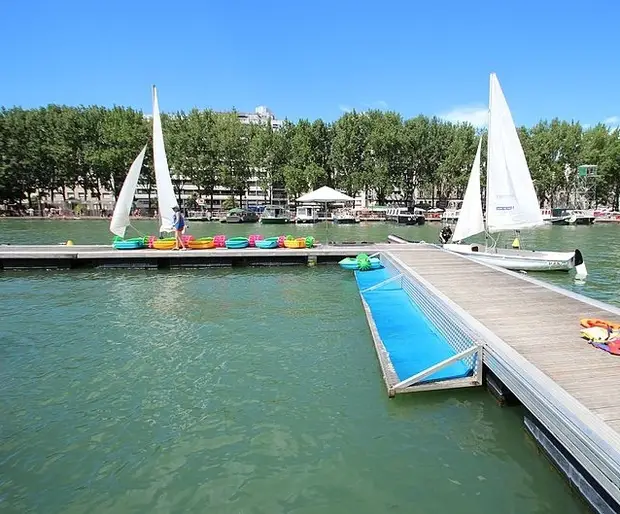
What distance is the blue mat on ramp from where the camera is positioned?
7.93 meters

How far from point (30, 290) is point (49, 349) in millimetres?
7747

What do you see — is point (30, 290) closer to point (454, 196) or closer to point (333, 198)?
point (333, 198)

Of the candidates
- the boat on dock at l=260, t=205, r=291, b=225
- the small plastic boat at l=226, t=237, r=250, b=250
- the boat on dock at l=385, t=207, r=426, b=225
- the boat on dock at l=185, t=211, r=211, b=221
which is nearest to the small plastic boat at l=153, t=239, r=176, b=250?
the small plastic boat at l=226, t=237, r=250, b=250

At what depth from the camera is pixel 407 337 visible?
9727 mm

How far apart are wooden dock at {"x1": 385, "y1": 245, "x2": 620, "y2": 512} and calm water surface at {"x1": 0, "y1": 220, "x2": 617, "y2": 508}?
2.60 feet

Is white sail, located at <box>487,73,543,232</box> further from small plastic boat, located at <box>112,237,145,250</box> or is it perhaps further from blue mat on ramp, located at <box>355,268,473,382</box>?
small plastic boat, located at <box>112,237,145,250</box>

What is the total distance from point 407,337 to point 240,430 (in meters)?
4.51

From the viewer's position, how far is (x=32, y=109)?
244 ft

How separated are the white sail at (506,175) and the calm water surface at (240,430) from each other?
34.2 ft

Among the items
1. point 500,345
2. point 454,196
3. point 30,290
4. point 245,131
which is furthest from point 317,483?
point 454,196

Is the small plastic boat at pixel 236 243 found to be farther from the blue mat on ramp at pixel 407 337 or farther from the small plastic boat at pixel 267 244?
the blue mat on ramp at pixel 407 337

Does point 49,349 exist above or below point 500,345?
below

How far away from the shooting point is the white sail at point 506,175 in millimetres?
18266

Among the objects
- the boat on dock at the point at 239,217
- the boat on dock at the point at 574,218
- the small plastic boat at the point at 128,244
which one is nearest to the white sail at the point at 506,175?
the small plastic boat at the point at 128,244
